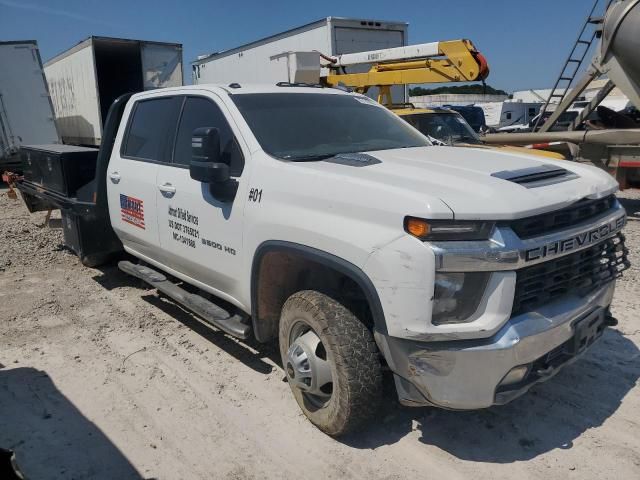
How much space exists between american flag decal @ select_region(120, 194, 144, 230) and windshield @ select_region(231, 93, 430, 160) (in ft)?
4.88

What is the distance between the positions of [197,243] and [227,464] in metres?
1.61

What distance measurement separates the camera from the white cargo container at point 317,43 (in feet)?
46.1

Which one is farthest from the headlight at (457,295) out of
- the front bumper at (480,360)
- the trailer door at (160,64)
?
the trailer door at (160,64)

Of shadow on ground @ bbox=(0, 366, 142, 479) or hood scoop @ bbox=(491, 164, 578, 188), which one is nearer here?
hood scoop @ bbox=(491, 164, 578, 188)

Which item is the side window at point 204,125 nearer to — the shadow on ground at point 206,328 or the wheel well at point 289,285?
the wheel well at point 289,285

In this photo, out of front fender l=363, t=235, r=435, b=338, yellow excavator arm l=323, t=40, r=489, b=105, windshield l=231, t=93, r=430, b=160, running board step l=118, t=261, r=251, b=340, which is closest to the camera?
front fender l=363, t=235, r=435, b=338

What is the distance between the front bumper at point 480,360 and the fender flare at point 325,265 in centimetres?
14

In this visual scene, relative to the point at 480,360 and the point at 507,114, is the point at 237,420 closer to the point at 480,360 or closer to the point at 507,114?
the point at 480,360

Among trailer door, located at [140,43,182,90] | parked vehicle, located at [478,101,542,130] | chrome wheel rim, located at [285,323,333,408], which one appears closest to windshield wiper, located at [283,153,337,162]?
chrome wheel rim, located at [285,323,333,408]

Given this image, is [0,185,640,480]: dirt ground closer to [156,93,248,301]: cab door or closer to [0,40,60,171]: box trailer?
[156,93,248,301]: cab door

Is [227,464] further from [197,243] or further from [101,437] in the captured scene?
[197,243]

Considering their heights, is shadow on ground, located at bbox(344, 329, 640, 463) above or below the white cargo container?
below

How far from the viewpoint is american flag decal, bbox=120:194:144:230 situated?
4734 millimetres

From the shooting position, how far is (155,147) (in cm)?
460
